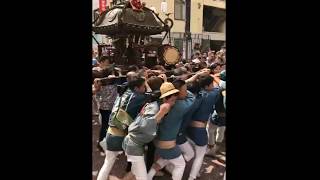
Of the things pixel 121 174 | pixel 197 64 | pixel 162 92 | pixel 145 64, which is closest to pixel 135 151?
pixel 121 174

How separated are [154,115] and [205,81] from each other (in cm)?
45

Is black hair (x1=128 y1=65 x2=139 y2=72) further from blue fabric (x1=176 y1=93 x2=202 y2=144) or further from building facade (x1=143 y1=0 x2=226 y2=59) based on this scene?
blue fabric (x1=176 y1=93 x2=202 y2=144)

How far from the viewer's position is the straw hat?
2.20 m

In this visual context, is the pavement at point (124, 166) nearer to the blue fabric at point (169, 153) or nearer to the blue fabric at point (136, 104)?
the blue fabric at point (169, 153)

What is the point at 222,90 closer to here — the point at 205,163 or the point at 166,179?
the point at 205,163

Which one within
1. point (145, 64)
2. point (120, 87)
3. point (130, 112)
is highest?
point (145, 64)

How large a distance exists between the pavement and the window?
35.6 inches

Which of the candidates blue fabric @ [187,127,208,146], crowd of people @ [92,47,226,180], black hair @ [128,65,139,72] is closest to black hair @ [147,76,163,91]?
crowd of people @ [92,47,226,180]

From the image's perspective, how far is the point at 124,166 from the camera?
2.26 m

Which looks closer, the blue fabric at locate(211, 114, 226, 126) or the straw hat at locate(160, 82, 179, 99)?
the straw hat at locate(160, 82, 179, 99)

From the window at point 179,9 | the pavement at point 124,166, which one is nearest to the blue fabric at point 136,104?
the pavement at point 124,166

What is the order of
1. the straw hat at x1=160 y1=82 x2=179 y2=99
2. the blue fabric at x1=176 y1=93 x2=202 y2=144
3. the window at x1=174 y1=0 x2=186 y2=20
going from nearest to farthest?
the straw hat at x1=160 y1=82 x2=179 y2=99 < the blue fabric at x1=176 y1=93 x2=202 y2=144 < the window at x1=174 y1=0 x2=186 y2=20

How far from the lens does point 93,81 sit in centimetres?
221

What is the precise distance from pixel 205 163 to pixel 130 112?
0.61 metres
